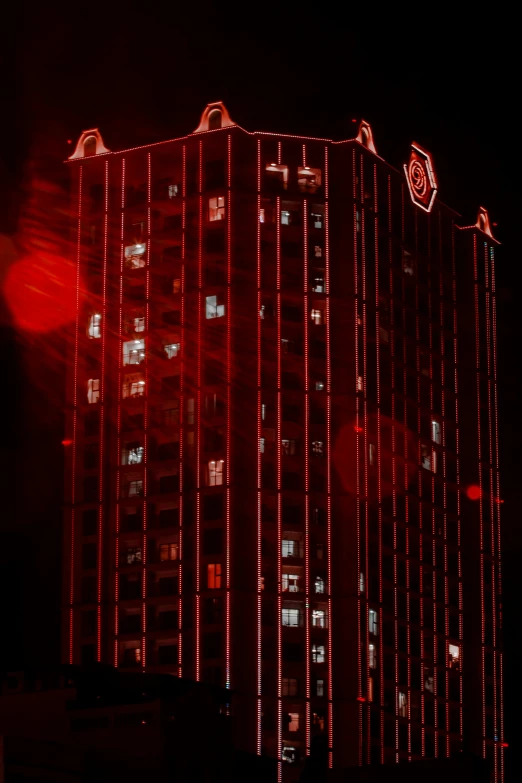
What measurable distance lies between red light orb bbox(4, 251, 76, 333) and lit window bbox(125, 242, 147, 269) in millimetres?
4151

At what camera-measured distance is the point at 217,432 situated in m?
→ 108

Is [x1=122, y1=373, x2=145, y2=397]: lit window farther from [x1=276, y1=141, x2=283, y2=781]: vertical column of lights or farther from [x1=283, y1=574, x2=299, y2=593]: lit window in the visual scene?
[x1=283, y1=574, x2=299, y2=593]: lit window

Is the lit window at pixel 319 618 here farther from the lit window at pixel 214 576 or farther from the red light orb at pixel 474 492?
the red light orb at pixel 474 492

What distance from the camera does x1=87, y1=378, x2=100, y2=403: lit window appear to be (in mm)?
112438

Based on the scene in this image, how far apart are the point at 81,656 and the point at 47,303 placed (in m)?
23.5

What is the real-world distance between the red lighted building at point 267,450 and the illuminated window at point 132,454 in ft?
0.36

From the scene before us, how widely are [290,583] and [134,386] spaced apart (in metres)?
16.1

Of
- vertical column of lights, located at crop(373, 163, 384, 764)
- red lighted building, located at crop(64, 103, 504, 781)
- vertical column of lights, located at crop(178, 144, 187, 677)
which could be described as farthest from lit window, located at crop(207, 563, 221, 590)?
vertical column of lights, located at crop(373, 163, 384, 764)

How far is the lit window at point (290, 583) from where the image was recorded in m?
106

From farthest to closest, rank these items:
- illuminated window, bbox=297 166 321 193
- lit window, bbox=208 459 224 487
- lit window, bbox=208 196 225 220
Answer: illuminated window, bbox=297 166 321 193
lit window, bbox=208 196 225 220
lit window, bbox=208 459 224 487

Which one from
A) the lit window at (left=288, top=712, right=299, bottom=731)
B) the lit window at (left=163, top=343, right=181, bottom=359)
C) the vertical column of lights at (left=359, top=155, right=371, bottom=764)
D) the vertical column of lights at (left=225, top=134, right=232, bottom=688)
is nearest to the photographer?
the vertical column of lights at (left=225, top=134, right=232, bottom=688)

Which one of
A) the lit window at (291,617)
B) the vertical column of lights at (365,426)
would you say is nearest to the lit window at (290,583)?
the lit window at (291,617)

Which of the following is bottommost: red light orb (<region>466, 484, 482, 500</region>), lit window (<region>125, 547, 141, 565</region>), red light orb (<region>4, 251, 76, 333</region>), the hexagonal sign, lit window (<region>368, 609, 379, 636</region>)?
lit window (<region>368, 609, 379, 636</region>)

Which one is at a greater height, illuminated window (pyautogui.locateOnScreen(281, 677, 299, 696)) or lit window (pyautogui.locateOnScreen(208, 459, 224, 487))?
lit window (pyautogui.locateOnScreen(208, 459, 224, 487))
